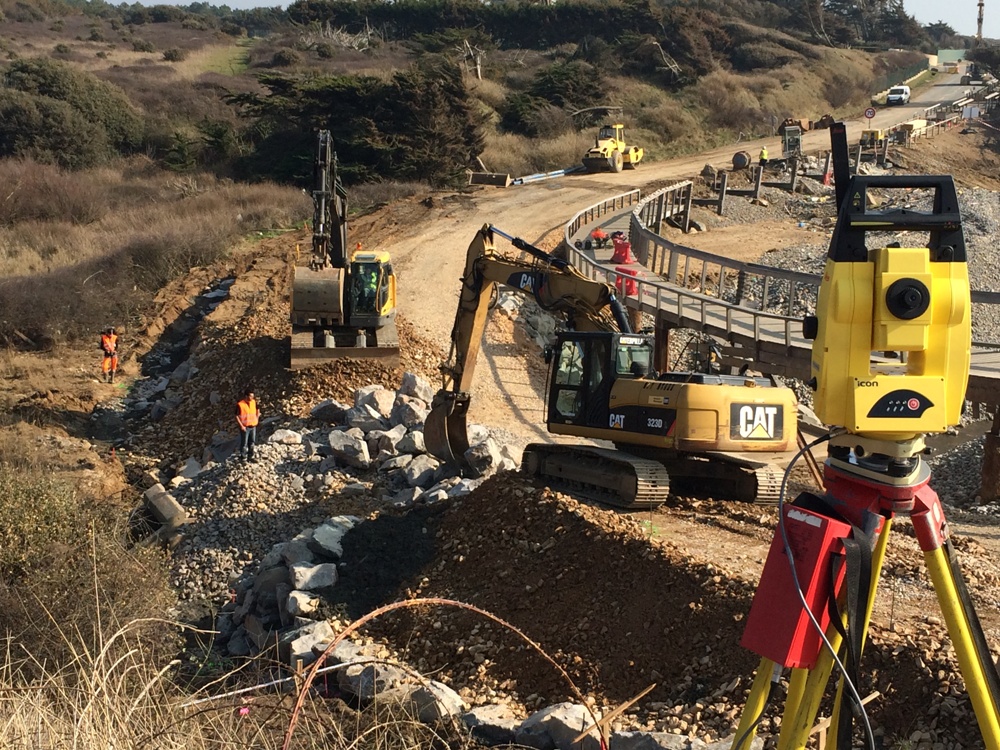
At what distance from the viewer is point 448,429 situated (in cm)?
1535

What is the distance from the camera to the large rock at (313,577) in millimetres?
11977

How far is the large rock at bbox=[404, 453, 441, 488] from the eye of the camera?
15273 mm

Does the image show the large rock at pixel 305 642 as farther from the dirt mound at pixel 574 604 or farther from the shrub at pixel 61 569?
the shrub at pixel 61 569

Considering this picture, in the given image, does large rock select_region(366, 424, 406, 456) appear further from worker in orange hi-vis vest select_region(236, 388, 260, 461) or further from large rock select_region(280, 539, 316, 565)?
large rock select_region(280, 539, 316, 565)

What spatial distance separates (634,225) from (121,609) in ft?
73.1

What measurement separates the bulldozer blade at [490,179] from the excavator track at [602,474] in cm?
2689

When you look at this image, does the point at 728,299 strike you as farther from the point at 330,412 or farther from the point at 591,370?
the point at 591,370

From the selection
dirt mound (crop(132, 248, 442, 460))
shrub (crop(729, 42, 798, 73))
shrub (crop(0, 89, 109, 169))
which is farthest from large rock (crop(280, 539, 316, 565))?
shrub (crop(729, 42, 798, 73))

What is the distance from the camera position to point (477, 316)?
49.5 ft

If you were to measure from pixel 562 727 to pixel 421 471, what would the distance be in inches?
318

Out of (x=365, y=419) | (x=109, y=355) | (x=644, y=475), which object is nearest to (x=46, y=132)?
(x=109, y=355)

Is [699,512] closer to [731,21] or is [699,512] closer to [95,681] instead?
[95,681]

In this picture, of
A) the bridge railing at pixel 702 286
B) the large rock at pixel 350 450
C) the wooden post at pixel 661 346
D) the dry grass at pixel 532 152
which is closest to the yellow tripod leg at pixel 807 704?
the bridge railing at pixel 702 286

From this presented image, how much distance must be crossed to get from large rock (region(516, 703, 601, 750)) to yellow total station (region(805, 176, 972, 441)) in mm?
4084
